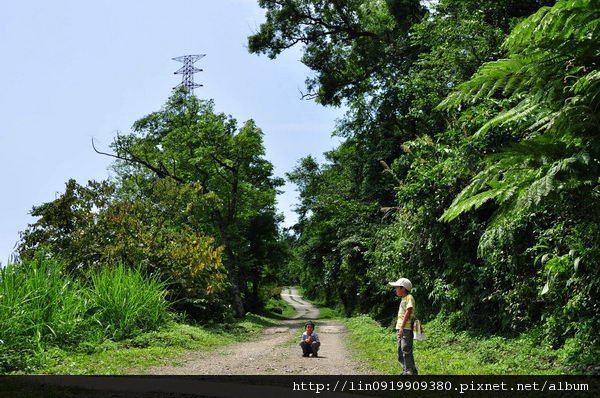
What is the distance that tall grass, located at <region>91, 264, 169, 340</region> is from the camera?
1335 centimetres

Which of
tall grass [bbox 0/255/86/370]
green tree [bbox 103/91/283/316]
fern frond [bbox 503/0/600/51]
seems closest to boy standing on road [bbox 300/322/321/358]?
tall grass [bbox 0/255/86/370]

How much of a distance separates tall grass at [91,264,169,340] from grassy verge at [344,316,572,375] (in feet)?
19.6

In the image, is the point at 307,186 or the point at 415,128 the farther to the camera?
the point at 307,186

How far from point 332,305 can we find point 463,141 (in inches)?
1857

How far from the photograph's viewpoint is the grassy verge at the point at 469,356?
29.0 ft

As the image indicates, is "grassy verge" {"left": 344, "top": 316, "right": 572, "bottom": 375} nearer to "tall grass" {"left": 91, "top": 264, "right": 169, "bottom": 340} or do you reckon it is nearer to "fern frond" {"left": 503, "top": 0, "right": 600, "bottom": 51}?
"fern frond" {"left": 503, "top": 0, "right": 600, "bottom": 51}

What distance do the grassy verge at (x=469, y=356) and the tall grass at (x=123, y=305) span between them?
5.96 meters

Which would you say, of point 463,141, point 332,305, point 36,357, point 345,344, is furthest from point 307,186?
point 36,357

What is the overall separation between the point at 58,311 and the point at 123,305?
2446 mm

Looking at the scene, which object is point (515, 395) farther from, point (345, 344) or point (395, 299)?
point (395, 299)

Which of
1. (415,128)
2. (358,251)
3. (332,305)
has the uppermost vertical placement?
(415,128)

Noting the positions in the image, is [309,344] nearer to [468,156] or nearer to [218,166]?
[468,156]

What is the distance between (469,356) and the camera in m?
10.7

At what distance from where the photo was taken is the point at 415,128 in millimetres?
24656
